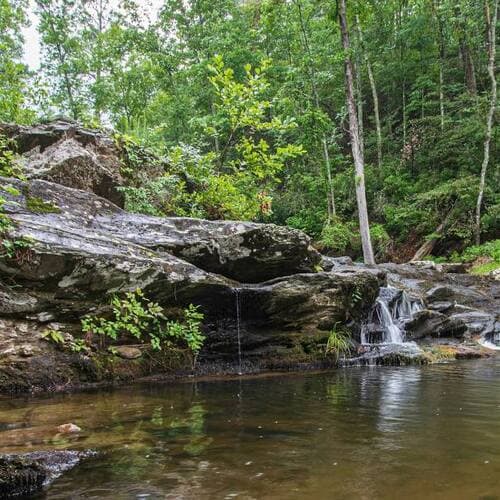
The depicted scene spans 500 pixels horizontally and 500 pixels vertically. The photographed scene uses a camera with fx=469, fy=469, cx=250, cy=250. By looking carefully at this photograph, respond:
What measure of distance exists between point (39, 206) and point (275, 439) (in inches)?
229

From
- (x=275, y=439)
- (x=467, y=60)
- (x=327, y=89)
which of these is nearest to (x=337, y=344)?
(x=275, y=439)

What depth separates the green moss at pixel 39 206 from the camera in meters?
7.83

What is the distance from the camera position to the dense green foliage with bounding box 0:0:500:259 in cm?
2269

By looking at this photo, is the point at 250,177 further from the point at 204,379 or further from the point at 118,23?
the point at 118,23

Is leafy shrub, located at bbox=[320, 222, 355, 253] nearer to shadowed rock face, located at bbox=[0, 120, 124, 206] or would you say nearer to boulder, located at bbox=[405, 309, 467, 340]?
boulder, located at bbox=[405, 309, 467, 340]

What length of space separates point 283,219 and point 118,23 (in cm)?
1641

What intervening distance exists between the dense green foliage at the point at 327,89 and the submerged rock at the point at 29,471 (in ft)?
55.6

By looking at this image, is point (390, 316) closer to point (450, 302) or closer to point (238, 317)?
point (450, 302)

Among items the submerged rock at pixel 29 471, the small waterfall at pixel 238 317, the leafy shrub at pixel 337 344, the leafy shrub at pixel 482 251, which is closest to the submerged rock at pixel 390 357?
the leafy shrub at pixel 337 344

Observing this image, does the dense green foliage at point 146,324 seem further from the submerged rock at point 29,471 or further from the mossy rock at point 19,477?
the mossy rock at point 19,477

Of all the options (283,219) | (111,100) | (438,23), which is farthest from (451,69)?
(111,100)

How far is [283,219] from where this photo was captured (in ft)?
95.5

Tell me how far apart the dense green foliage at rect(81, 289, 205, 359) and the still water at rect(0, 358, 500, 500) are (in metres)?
1.08

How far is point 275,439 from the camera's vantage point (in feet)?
14.1
